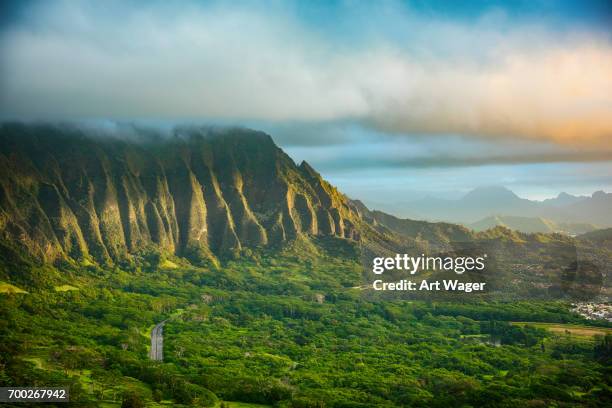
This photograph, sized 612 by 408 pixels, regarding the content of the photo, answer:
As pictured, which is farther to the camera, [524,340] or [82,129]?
[82,129]

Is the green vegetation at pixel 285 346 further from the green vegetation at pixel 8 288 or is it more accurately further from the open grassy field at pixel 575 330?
the green vegetation at pixel 8 288

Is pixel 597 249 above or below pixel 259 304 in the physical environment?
above

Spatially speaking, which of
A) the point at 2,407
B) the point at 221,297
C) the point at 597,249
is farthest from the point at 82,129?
the point at 597,249

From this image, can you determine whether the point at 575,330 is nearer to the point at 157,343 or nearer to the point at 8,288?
the point at 157,343

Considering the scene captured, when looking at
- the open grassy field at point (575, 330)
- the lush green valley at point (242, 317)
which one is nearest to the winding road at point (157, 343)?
the lush green valley at point (242, 317)

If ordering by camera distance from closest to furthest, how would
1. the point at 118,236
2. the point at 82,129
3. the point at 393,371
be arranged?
the point at 393,371
the point at 118,236
the point at 82,129

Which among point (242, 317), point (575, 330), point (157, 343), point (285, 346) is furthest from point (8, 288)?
point (575, 330)

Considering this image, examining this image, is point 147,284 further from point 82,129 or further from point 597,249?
point 597,249
